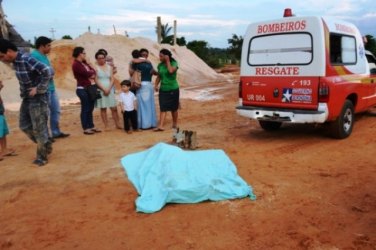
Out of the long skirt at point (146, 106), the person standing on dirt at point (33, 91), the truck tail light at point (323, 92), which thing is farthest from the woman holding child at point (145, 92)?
the truck tail light at point (323, 92)

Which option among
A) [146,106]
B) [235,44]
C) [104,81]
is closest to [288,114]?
[146,106]

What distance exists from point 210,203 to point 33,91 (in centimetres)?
305

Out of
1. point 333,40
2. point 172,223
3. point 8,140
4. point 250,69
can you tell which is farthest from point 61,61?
point 172,223

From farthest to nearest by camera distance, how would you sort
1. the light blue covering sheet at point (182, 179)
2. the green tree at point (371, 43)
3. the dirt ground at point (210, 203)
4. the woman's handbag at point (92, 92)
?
1. the green tree at point (371, 43)
2. the woman's handbag at point (92, 92)
3. the light blue covering sheet at point (182, 179)
4. the dirt ground at point (210, 203)

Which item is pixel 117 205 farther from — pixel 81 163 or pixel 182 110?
pixel 182 110

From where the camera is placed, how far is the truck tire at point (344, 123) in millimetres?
6867

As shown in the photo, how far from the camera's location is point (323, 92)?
627 centimetres

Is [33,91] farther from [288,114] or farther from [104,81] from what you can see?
[288,114]

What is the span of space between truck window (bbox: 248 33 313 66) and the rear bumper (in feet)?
2.62

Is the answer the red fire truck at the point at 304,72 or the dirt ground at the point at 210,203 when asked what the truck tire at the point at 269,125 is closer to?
the dirt ground at the point at 210,203

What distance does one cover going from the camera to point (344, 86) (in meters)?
6.71

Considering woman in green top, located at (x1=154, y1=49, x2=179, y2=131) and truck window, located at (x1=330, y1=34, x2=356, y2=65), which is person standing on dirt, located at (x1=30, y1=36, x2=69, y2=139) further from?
truck window, located at (x1=330, y1=34, x2=356, y2=65)

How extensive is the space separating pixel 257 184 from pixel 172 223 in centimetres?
145

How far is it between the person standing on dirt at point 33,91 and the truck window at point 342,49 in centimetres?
460
